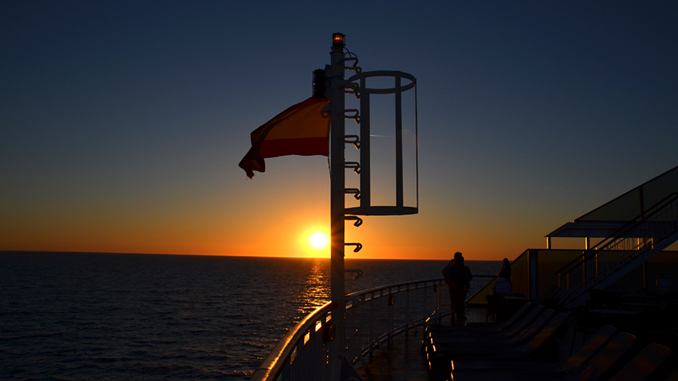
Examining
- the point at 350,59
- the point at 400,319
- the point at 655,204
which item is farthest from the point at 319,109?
the point at 655,204

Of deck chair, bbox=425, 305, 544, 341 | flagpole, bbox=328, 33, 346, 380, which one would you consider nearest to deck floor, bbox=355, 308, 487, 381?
deck chair, bbox=425, 305, 544, 341

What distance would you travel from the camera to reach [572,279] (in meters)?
13.2

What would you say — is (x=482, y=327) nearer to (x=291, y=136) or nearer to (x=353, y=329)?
(x=353, y=329)

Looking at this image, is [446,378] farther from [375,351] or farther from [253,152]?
[253,152]

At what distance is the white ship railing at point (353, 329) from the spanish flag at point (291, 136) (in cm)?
196

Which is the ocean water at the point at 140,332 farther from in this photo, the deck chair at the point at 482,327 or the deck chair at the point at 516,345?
the deck chair at the point at 516,345

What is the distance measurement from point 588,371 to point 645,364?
2.39 feet

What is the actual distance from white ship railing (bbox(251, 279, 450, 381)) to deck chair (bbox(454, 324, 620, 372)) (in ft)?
4.47

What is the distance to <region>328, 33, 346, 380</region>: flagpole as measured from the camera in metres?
5.23

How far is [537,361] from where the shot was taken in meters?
5.61

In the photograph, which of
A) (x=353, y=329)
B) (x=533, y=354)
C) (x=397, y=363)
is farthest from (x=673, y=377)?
(x=397, y=363)

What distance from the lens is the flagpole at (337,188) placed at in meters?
5.23

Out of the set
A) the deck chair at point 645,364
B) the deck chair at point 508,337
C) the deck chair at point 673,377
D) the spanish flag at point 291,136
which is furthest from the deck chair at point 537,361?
the spanish flag at point 291,136

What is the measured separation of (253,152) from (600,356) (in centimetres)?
454
